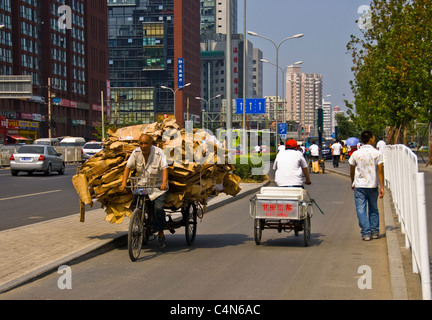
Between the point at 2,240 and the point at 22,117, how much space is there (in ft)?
283

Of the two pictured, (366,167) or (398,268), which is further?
(366,167)

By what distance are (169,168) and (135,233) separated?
1.33 meters

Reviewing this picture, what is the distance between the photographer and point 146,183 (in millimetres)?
9031

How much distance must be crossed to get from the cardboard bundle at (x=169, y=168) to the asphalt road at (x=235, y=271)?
82cm

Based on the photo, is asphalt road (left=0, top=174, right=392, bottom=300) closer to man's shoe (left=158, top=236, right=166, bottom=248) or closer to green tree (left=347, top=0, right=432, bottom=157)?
man's shoe (left=158, top=236, right=166, bottom=248)

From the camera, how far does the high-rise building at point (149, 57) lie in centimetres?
15762

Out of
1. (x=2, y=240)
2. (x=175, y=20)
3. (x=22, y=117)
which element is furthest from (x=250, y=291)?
(x=175, y=20)

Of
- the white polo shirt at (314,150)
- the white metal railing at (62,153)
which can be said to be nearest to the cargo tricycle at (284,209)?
the white polo shirt at (314,150)

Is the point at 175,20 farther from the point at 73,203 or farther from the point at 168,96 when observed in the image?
the point at 73,203

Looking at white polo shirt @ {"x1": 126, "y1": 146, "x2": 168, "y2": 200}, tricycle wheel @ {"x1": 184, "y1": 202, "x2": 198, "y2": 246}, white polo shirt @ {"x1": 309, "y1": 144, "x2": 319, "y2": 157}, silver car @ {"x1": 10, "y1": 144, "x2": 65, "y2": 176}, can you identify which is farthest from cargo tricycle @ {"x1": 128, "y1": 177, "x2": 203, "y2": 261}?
white polo shirt @ {"x1": 309, "y1": 144, "x2": 319, "y2": 157}

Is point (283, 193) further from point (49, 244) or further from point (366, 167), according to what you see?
point (49, 244)

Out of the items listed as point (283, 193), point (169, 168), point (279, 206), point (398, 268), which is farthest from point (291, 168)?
point (398, 268)

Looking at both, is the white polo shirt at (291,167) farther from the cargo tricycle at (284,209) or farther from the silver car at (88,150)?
the silver car at (88,150)

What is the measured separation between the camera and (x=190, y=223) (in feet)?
34.0
